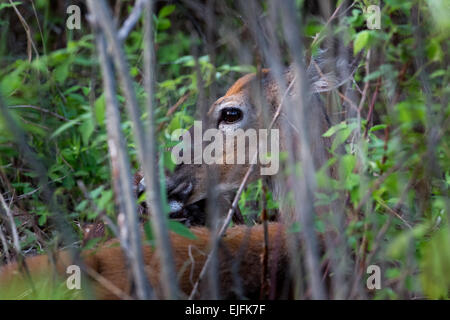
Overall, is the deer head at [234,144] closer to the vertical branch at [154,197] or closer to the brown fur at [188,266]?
the brown fur at [188,266]

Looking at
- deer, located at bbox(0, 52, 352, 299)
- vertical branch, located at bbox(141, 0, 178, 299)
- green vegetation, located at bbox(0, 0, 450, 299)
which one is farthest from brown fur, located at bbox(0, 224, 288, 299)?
vertical branch, located at bbox(141, 0, 178, 299)

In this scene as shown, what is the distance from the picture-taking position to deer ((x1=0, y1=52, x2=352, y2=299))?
2590mm

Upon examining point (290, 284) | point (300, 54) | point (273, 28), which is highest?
point (273, 28)

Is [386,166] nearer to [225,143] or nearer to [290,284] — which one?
[290,284]

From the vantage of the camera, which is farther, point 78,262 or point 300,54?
point 78,262

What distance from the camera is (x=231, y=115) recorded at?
4.62 metres

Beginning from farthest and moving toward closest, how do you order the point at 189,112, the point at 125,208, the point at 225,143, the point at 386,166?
1. the point at 189,112
2. the point at 225,143
3. the point at 386,166
4. the point at 125,208

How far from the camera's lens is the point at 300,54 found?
1.81 metres

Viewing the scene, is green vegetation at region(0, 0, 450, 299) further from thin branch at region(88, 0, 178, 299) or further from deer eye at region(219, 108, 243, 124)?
deer eye at region(219, 108, 243, 124)

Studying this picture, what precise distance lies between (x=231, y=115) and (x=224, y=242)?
6.03 feet

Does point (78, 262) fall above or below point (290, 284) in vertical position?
above

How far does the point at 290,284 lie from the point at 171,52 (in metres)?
4.69

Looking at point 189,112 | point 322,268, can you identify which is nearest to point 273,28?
point 322,268

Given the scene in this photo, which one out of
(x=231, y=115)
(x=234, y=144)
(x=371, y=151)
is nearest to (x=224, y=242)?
(x=371, y=151)
